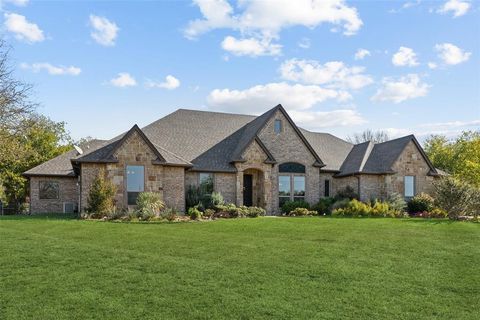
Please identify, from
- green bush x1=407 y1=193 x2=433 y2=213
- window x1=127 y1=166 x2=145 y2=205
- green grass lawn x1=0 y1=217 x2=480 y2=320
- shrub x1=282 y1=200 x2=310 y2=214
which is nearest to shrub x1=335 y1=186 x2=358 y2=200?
shrub x1=282 y1=200 x2=310 y2=214

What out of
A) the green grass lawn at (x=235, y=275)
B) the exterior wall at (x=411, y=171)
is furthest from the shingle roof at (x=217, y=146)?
the green grass lawn at (x=235, y=275)

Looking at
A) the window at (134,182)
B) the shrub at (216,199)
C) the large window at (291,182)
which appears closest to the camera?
the window at (134,182)

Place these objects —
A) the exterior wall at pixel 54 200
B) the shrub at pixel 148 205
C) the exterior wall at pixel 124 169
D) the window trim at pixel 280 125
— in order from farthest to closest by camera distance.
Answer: the window trim at pixel 280 125 < the exterior wall at pixel 54 200 < the exterior wall at pixel 124 169 < the shrub at pixel 148 205

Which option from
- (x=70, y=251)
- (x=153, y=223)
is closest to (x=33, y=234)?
(x=70, y=251)

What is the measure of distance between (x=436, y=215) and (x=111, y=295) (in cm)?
2218

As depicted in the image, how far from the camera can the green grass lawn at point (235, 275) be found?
780 cm

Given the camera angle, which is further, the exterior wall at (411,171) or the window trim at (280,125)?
the exterior wall at (411,171)

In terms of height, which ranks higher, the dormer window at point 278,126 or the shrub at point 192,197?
the dormer window at point 278,126

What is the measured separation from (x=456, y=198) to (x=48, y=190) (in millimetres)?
24834

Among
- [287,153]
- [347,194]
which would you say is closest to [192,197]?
[287,153]

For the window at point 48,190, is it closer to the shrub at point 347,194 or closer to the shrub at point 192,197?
the shrub at point 192,197

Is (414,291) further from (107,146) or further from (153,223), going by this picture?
(107,146)

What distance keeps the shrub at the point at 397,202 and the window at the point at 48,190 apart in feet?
71.6

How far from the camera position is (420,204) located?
2819 cm
